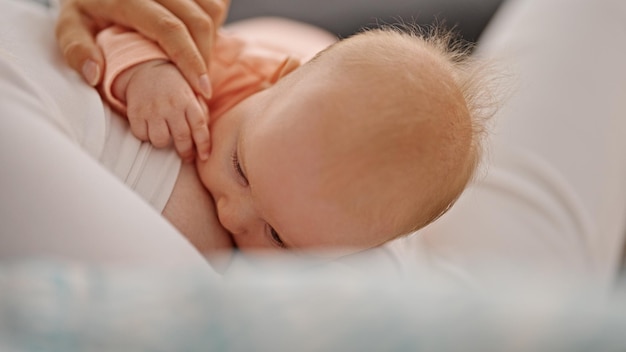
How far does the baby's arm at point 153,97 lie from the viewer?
0.60 m

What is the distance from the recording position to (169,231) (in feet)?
Result: 1.59

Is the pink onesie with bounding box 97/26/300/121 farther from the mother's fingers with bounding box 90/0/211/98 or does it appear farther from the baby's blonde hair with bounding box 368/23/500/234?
the baby's blonde hair with bounding box 368/23/500/234

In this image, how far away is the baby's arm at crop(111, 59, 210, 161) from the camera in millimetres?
595

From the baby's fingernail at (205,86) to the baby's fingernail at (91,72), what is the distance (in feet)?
0.26

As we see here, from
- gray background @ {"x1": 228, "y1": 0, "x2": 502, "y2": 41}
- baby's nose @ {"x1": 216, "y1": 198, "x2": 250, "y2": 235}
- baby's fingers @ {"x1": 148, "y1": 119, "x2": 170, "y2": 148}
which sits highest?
baby's fingers @ {"x1": 148, "y1": 119, "x2": 170, "y2": 148}

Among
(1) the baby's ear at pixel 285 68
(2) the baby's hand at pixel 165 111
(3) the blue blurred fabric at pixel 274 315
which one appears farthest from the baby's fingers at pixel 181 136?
(3) the blue blurred fabric at pixel 274 315

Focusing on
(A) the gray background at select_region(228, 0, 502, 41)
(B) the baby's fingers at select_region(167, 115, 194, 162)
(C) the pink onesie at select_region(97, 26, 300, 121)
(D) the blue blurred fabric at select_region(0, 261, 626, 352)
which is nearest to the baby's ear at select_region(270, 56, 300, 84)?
(C) the pink onesie at select_region(97, 26, 300, 121)

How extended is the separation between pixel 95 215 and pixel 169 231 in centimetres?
5

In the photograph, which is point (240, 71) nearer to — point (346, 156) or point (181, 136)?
point (181, 136)

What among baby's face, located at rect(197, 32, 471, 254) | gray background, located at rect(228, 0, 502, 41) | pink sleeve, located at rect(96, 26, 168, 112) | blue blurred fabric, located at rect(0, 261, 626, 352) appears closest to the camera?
blue blurred fabric, located at rect(0, 261, 626, 352)

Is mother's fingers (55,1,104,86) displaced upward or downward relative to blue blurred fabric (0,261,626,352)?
downward

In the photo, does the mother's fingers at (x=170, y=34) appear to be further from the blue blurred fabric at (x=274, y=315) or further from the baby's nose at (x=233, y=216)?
the blue blurred fabric at (x=274, y=315)

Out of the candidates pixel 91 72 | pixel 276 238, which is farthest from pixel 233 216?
pixel 91 72

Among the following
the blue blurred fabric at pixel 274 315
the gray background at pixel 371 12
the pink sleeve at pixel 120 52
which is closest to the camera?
the blue blurred fabric at pixel 274 315
